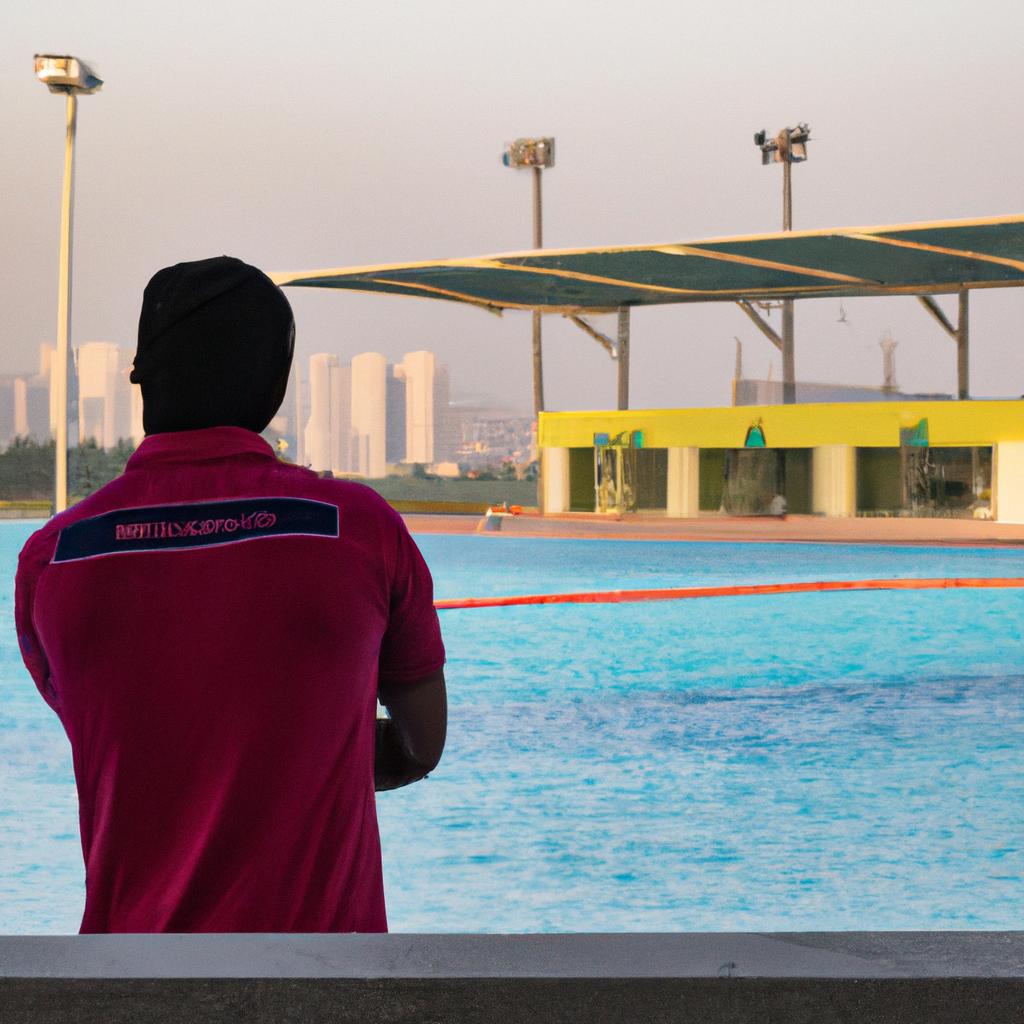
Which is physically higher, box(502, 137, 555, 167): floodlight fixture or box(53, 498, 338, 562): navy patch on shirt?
box(502, 137, 555, 167): floodlight fixture

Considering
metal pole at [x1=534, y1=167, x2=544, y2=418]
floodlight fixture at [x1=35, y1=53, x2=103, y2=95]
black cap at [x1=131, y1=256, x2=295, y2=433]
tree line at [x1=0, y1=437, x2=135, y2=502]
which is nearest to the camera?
black cap at [x1=131, y1=256, x2=295, y2=433]

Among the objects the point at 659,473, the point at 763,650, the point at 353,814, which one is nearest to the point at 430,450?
the point at 659,473

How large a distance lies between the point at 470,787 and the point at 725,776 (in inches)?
54.0

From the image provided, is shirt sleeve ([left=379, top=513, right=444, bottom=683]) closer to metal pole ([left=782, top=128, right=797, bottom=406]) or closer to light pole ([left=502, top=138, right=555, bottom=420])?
metal pole ([left=782, top=128, right=797, bottom=406])

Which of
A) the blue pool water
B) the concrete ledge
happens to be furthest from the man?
the blue pool water

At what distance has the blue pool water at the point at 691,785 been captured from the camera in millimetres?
6004

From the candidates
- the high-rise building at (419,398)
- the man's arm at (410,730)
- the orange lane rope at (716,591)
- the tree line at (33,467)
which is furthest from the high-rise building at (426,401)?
the man's arm at (410,730)

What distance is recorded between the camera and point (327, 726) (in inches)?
62.5

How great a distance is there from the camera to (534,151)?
5312 centimetres

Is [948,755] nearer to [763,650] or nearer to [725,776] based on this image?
[725,776]

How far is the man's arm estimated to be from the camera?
5.68ft

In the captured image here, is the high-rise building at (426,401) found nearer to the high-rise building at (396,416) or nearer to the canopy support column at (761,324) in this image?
the high-rise building at (396,416)

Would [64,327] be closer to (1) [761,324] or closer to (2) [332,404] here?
(1) [761,324]
